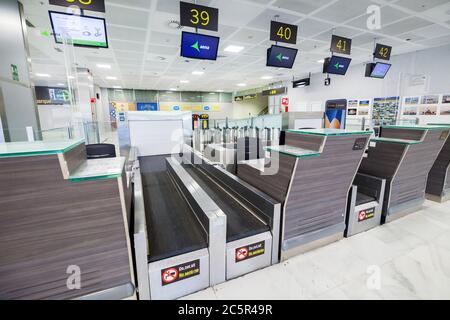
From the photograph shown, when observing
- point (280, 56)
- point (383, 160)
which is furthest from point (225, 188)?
point (280, 56)

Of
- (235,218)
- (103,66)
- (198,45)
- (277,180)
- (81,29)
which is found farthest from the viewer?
(103,66)

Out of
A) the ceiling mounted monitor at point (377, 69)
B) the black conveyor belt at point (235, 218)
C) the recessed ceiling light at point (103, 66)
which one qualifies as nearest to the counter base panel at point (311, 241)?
the black conveyor belt at point (235, 218)

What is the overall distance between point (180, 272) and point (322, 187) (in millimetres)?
1521

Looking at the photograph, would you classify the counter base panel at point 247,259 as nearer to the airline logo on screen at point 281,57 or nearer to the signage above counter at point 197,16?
the signage above counter at point 197,16

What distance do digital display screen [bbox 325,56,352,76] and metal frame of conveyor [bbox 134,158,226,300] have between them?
19.1ft

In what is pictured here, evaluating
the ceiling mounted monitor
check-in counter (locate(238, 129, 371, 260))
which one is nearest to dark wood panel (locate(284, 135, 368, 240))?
check-in counter (locate(238, 129, 371, 260))

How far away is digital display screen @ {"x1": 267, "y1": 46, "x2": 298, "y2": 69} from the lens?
16.0 feet

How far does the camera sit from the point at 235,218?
7.25ft

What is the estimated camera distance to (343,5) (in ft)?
12.4

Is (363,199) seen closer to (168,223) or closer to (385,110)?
(168,223)

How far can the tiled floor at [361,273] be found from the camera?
5.78 ft

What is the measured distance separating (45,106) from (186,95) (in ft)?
34.7

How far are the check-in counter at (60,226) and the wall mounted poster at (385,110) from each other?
846 cm
